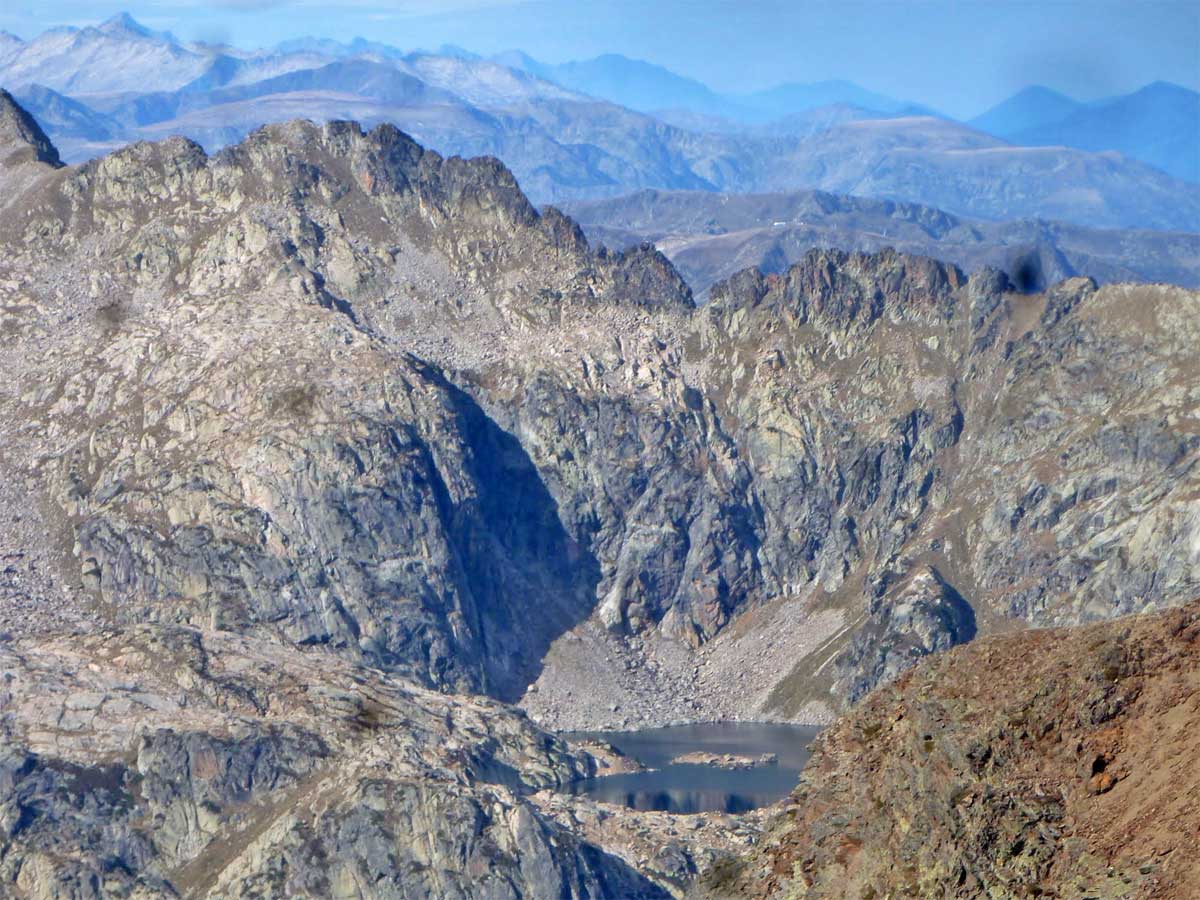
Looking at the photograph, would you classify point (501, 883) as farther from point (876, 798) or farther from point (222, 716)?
point (876, 798)

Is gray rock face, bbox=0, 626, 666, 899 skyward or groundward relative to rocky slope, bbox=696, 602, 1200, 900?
groundward

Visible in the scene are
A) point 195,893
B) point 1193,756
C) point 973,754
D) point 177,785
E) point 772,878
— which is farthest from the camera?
point 177,785

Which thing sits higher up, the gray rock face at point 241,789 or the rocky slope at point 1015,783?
the rocky slope at point 1015,783

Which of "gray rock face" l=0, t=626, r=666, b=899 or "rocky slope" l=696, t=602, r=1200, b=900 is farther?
"gray rock face" l=0, t=626, r=666, b=899

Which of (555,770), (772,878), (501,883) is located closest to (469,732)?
(555,770)

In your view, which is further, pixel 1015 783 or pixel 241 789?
pixel 241 789

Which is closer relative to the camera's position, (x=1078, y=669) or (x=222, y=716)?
(x=1078, y=669)

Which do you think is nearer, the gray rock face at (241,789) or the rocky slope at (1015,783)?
the rocky slope at (1015,783)

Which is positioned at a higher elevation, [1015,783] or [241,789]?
[1015,783]
